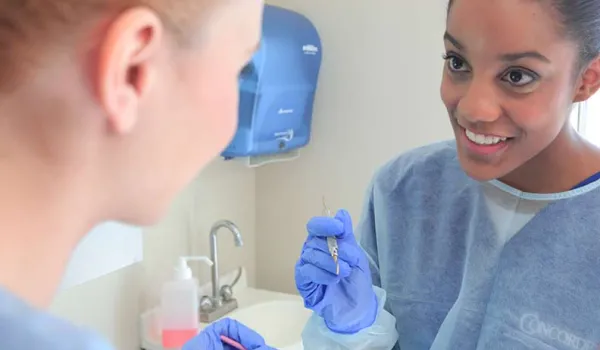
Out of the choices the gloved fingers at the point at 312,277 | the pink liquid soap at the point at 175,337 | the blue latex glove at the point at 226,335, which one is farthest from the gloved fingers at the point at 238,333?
the pink liquid soap at the point at 175,337

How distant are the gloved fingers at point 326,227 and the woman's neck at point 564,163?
31 cm

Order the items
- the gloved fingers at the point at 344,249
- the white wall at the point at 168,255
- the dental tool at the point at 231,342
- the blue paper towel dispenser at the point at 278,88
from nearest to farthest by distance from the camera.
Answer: the dental tool at the point at 231,342 < the gloved fingers at the point at 344,249 < the white wall at the point at 168,255 < the blue paper towel dispenser at the point at 278,88

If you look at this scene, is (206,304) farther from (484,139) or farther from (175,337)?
(484,139)

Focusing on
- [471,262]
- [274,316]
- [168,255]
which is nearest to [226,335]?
[471,262]

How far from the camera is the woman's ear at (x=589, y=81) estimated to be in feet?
2.84

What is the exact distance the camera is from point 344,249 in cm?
102

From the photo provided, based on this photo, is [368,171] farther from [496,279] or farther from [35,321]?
[35,321]

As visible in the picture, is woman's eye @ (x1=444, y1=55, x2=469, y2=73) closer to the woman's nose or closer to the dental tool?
the woman's nose

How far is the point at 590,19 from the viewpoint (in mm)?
827

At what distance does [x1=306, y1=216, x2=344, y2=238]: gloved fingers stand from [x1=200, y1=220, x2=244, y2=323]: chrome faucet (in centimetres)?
60

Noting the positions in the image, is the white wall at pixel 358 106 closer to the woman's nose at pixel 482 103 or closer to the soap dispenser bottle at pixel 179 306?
the soap dispenser bottle at pixel 179 306

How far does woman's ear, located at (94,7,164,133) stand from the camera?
0.35 meters

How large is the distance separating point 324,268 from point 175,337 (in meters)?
0.60

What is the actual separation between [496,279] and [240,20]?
2.22 ft
